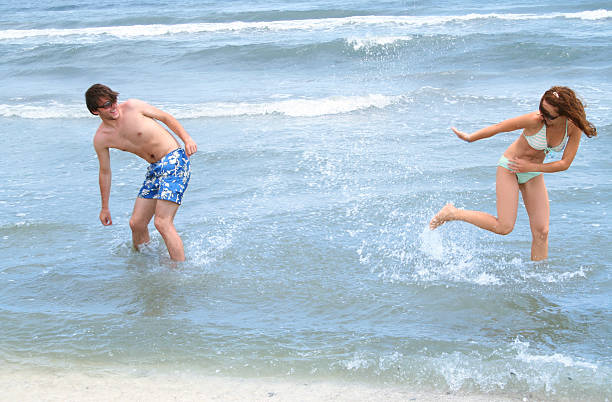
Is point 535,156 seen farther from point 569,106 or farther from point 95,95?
point 95,95

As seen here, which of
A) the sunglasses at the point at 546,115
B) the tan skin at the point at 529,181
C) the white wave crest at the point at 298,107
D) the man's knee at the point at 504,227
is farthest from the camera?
the white wave crest at the point at 298,107

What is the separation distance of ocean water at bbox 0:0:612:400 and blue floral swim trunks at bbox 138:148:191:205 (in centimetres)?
70

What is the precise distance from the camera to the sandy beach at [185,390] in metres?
3.97

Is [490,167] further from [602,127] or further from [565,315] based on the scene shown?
[565,315]

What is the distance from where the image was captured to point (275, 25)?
24.7 m

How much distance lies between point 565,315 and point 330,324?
5.44 feet

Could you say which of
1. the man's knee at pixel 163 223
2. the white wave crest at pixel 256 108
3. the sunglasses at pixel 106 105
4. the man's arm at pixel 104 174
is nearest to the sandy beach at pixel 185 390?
the man's knee at pixel 163 223

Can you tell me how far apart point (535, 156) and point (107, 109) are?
333cm

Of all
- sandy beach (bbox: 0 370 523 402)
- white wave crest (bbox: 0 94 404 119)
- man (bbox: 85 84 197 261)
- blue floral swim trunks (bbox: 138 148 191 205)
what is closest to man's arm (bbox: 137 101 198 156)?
man (bbox: 85 84 197 261)

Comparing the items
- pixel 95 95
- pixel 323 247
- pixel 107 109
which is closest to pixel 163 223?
pixel 107 109

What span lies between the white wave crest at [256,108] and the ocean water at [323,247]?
0.06 metres

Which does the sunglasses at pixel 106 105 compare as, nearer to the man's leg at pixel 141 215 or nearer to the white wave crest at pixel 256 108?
the man's leg at pixel 141 215

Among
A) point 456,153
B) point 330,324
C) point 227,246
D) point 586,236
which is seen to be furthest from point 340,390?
point 456,153

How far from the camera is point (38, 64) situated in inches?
760
